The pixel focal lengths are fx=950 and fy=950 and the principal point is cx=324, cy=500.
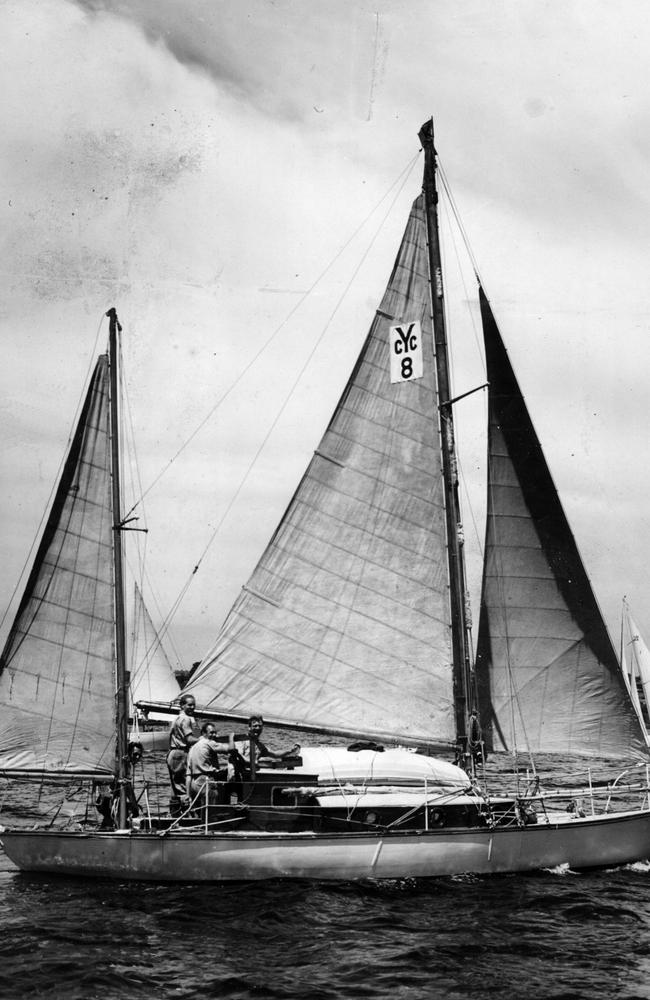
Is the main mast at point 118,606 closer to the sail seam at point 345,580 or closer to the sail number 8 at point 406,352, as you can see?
the sail seam at point 345,580

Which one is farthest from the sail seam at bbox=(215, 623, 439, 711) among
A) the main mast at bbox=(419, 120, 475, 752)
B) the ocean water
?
the ocean water

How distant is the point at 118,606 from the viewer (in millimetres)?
18844

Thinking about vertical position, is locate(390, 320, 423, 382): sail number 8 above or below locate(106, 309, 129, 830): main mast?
above

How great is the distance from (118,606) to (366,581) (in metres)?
5.10

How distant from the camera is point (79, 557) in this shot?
62.2 ft

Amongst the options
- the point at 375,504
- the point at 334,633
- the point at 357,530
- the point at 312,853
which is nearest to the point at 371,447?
the point at 375,504

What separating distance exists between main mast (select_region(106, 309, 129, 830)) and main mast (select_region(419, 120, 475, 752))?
665 centimetres

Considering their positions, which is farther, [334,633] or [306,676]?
[334,633]

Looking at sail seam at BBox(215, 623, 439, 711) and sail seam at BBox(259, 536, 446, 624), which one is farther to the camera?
sail seam at BBox(259, 536, 446, 624)

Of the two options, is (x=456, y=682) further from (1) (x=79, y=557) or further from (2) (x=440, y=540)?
(1) (x=79, y=557)

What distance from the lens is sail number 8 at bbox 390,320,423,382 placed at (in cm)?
2045

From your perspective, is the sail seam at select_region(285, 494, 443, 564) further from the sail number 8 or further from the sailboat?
the sail number 8

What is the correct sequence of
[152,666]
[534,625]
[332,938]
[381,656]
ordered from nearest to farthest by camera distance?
1. [332,938]
2. [534,625]
3. [381,656]
4. [152,666]

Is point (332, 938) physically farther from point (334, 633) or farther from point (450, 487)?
point (450, 487)
